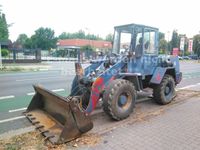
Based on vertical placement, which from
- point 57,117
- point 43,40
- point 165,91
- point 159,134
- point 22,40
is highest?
point 22,40

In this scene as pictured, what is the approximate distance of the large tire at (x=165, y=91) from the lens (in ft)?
23.1

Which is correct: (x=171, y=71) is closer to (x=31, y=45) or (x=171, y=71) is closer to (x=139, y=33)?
(x=139, y=33)

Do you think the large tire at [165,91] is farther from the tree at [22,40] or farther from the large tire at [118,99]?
the tree at [22,40]

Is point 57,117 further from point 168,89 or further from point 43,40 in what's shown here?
point 43,40

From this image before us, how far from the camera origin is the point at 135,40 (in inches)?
262

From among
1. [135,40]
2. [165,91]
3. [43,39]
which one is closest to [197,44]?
[43,39]

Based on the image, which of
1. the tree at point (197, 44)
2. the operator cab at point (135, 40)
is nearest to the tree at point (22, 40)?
the tree at point (197, 44)

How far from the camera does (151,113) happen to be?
→ 625cm

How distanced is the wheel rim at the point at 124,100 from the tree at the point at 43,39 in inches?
3392

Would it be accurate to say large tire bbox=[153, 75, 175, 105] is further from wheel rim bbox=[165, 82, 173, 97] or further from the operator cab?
the operator cab

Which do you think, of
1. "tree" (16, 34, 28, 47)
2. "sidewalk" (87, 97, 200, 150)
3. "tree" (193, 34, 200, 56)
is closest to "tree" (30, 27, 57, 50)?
"tree" (16, 34, 28, 47)

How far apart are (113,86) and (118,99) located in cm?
40

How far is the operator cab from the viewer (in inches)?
262

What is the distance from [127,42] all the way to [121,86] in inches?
78.7
